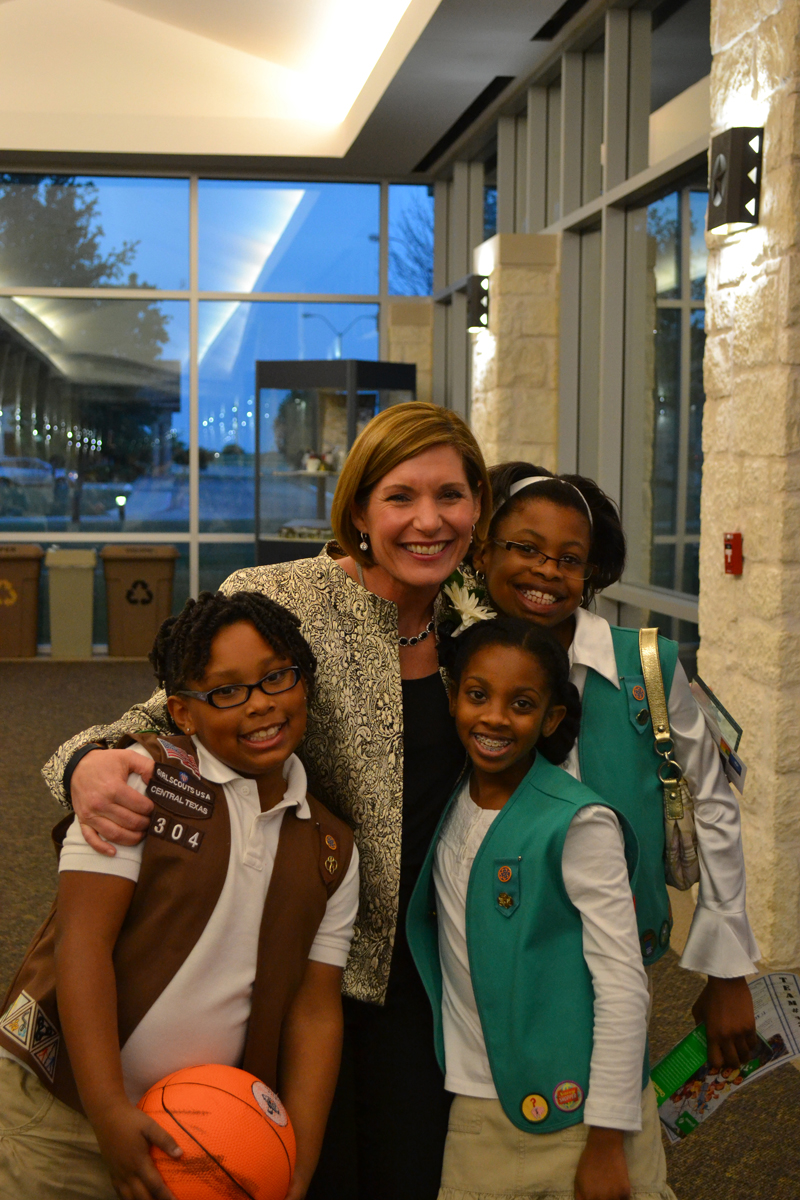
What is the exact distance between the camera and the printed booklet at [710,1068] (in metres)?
1.89

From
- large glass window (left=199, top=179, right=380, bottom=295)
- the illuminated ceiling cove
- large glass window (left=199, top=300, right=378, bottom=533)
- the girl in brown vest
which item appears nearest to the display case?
large glass window (left=199, top=300, right=378, bottom=533)

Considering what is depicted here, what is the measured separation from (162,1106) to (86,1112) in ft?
0.35

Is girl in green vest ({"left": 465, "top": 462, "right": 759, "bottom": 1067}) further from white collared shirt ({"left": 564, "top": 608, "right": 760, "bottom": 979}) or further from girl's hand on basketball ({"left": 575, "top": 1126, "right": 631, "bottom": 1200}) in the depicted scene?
girl's hand on basketball ({"left": 575, "top": 1126, "right": 631, "bottom": 1200})

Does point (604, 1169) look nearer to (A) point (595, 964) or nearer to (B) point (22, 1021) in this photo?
(A) point (595, 964)

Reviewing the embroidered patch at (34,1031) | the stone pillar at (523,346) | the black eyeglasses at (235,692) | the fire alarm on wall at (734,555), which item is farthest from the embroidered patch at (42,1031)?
the stone pillar at (523,346)

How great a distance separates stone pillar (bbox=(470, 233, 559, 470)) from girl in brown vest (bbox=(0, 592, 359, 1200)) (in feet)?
17.0

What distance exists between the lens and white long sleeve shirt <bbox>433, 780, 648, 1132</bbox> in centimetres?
159

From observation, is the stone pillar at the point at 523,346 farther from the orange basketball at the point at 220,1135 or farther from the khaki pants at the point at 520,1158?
the orange basketball at the point at 220,1135

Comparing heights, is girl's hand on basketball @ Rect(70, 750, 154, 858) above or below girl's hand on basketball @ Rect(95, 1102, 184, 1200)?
above

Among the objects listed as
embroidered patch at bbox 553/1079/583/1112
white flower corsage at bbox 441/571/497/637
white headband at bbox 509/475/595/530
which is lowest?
embroidered patch at bbox 553/1079/583/1112

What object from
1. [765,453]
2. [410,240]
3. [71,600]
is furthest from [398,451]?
[410,240]

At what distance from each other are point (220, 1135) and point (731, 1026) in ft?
2.98

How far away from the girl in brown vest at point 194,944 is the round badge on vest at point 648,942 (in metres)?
0.51

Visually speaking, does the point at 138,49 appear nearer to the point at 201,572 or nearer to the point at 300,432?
the point at 300,432
